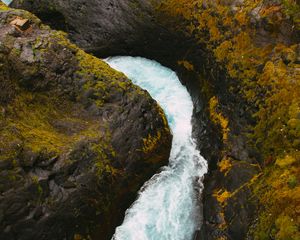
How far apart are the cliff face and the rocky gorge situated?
0.77 ft

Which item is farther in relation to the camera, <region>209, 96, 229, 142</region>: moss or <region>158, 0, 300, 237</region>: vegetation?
<region>209, 96, 229, 142</region>: moss

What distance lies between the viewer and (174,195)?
1551cm

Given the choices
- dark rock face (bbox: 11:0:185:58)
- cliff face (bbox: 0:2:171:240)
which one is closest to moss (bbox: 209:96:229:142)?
cliff face (bbox: 0:2:171:240)

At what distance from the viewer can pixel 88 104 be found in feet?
50.8

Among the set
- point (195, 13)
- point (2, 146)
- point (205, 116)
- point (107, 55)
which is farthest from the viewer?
point (107, 55)

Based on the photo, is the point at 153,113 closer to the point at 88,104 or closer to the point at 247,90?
the point at 88,104

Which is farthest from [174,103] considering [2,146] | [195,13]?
[2,146]

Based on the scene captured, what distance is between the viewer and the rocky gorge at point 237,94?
1263cm

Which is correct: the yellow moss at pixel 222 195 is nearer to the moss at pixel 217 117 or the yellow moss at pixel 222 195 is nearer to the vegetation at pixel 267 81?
the vegetation at pixel 267 81

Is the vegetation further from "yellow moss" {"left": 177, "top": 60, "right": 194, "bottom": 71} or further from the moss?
"yellow moss" {"left": 177, "top": 60, "right": 194, "bottom": 71}

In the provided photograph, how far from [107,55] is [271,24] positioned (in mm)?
10900

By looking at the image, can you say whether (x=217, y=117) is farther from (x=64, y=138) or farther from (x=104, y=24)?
(x=104, y=24)

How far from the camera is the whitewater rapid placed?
14.4 meters

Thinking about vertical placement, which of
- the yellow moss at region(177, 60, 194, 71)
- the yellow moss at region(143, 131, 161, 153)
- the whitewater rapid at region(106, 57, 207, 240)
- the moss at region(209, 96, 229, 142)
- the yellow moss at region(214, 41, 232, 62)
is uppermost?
the yellow moss at region(214, 41, 232, 62)
